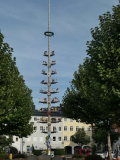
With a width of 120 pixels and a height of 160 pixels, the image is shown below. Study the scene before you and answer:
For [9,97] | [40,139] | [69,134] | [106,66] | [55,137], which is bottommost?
[40,139]

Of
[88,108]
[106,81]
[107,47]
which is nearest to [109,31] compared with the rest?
[107,47]

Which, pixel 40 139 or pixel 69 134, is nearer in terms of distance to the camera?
pixel 40 139

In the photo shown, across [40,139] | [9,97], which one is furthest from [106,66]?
[40,139]

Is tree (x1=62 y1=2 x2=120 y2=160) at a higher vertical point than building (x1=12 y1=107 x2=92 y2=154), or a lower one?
higher

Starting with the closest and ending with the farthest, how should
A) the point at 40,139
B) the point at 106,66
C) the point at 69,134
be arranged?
1. the point at 106,66
2. the point at 40,139
3. the point at 69,134

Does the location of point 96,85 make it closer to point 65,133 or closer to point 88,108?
point 88,108

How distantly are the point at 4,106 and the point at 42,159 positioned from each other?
6.21m

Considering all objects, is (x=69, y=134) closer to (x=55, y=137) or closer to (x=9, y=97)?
(x=55, y=137)

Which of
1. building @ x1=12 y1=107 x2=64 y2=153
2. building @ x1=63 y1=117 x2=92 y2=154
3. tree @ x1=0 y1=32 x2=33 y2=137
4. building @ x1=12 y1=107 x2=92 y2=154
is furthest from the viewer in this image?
building @ x1=63 y1=117 x2=92 y2=154

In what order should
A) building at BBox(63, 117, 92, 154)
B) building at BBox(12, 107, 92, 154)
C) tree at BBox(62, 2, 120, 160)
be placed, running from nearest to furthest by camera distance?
tree at BBox(62, 2, 120, 160) < building at BBox(12, 107, 92, 154) < building at BBox(63, 117, 92, 154)

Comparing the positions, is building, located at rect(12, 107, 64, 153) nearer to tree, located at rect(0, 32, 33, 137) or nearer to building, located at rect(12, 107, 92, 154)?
building, located at rect(12, 107, 92, 154)

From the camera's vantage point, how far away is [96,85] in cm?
1898

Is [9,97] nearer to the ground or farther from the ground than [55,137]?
farther from the ground

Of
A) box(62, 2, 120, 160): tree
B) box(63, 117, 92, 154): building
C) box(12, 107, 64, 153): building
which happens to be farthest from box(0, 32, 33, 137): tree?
box(63, 117, 92, 154): building
